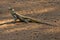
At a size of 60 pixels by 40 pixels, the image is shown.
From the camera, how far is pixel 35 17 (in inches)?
314

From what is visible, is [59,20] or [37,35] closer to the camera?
[37,35]

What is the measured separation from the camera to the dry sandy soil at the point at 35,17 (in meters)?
6.32

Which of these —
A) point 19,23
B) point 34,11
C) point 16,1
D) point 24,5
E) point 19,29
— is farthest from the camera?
point 16,1

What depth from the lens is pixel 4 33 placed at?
21.7 feet

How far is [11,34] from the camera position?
21.3ft

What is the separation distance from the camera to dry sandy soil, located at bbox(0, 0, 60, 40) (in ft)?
20.7

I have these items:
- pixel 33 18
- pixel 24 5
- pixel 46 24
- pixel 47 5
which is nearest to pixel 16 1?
pixel 24 5

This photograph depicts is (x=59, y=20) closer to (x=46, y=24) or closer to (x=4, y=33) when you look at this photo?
(x=46, y=24)

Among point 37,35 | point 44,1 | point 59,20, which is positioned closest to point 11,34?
point 37,35

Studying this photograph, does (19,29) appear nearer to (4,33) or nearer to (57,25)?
(4,33)

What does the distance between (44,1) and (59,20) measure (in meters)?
2.34

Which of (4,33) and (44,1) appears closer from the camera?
(4,33)

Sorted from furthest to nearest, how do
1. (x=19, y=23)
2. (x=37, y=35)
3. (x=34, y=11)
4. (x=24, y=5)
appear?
(x=24, y=5) < (x=34, y=11) < (x=19, y=23) < (x=37, y=35)

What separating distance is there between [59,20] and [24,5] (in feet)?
7.24
